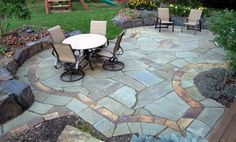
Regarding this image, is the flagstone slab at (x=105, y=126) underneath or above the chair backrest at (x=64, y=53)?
underneath

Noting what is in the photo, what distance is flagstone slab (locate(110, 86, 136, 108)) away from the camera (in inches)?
223

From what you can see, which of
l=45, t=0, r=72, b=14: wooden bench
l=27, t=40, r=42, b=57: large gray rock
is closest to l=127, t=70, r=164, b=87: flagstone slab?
l=27, t=40, r=42, b=57: large gray rock

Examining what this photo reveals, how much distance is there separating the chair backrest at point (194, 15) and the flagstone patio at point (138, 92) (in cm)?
165

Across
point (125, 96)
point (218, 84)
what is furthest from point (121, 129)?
point (218, 84)

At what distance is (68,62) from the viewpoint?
6680mm

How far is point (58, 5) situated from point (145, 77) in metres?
8.14

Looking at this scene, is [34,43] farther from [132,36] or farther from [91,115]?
[91,115]

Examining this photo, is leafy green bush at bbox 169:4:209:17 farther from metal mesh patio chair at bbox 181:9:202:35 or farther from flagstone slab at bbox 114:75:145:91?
flagstone slab at bbox 114:75:145:91

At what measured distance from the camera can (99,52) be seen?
7.27m

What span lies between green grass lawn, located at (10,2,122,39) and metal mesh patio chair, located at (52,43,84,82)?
2778 mm

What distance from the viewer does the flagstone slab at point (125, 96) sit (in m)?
5.68

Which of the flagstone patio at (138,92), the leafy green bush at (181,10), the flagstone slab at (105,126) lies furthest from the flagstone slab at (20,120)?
the leafy green bush at (181,10)

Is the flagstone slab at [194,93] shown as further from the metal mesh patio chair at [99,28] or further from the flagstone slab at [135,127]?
the metal mesh patio chair at [99,28]

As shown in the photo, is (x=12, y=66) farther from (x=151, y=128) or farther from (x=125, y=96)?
(x=151, y=128)
